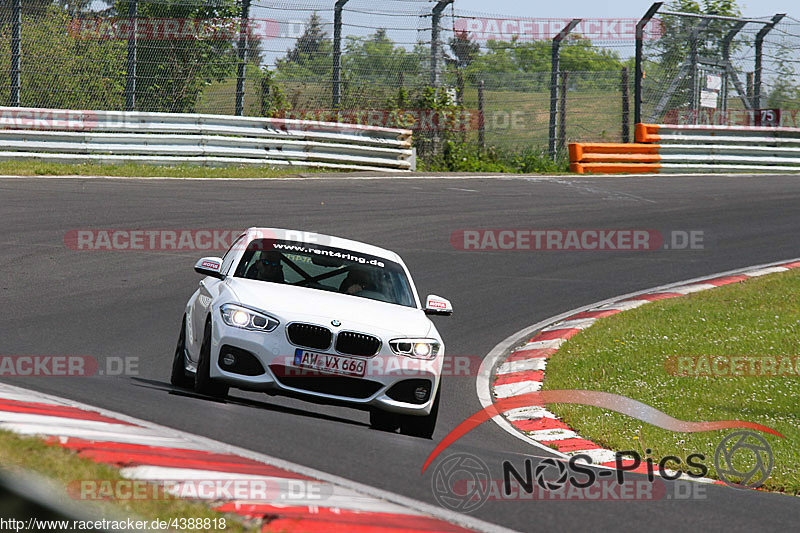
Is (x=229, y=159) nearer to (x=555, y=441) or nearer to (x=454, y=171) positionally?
(x=454, y=171)

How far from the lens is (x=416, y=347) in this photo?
709 cm

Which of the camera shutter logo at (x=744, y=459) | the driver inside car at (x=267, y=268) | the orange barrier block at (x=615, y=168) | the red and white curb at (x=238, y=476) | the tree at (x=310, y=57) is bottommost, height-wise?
the camera shutter logo at (x=744, y=459)

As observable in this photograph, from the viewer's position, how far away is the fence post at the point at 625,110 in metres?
24.6

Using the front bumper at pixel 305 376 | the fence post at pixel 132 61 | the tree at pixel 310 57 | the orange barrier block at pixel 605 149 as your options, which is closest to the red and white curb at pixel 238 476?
the front bumper at pixel 305 376

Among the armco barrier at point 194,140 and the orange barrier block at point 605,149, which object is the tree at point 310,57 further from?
the orange barrier block at point 605,149

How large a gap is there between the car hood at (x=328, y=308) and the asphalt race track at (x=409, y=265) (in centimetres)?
71

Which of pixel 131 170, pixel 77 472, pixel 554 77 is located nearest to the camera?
pixel 77 472

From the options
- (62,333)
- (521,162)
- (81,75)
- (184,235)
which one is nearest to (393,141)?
(521,162)

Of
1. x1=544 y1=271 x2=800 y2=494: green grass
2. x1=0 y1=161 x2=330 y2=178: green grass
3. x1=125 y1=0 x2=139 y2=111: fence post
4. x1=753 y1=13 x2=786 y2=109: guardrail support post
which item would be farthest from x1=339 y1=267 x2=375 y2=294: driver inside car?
x1=753 y1=13 x2=786 y2=109: guardrail support post

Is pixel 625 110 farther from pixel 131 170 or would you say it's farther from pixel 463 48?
pixel 131 170

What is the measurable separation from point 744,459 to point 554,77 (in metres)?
17.8

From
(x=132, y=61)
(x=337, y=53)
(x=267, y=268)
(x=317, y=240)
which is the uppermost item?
(x=337, y=53)

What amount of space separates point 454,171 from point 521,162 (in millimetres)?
1953

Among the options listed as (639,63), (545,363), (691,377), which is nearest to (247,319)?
(545,363)
